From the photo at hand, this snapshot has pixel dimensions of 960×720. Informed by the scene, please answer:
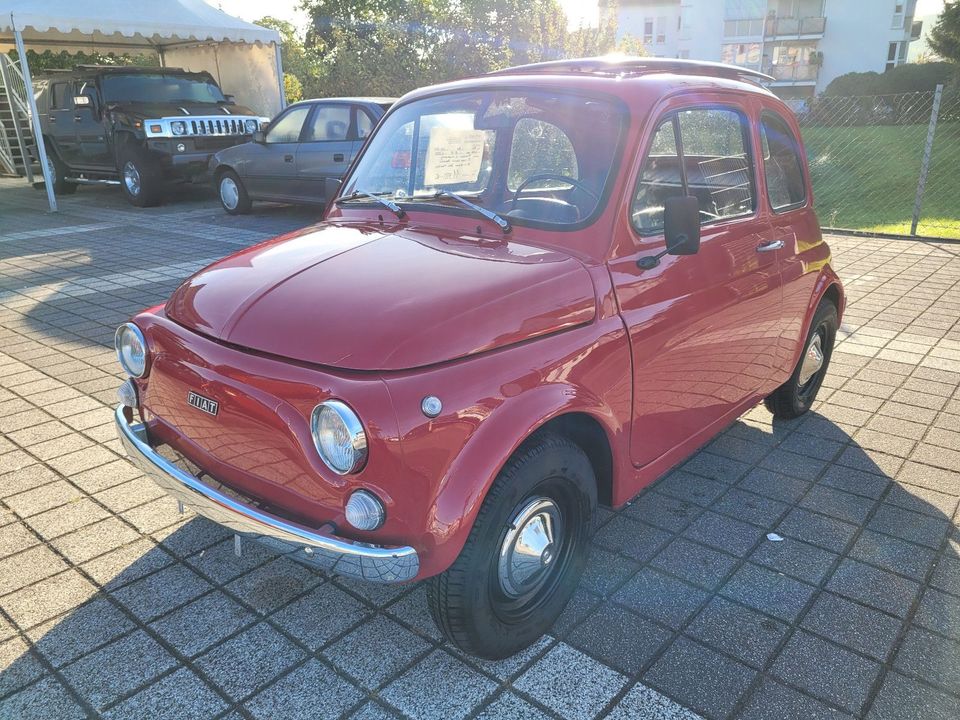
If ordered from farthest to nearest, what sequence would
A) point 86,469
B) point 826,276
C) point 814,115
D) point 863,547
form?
1. point 814,115
2. point 826,276
3. point 86,469
4. point 863,547

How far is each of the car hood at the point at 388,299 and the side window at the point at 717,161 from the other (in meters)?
0.93

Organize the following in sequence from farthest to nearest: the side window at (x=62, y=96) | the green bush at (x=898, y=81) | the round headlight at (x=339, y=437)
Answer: the green bush at (x=898, y=81), the side window at (x=62, y=96), the round headlight at (x=339, y=437)

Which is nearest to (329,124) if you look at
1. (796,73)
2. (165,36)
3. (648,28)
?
(165,36)

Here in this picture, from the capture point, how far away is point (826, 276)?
4375 millimetres

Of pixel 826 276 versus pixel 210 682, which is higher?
pixel 826 276

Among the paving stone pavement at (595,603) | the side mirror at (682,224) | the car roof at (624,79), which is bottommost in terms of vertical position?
the paving stone pavement at (595,603)

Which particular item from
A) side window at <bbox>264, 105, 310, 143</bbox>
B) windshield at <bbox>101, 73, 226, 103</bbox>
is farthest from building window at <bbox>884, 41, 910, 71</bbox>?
side window at <bbox>264, 105, 310, 143</bbox>

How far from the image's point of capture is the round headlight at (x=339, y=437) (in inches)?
84.2

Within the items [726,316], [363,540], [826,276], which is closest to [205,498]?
[363,540]

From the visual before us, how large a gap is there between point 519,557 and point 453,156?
1855mm

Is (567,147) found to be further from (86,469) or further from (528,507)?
(86,469)

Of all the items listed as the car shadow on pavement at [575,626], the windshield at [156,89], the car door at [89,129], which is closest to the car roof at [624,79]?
the car shadow on pavement at [575,626]

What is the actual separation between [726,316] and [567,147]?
3.53 ft

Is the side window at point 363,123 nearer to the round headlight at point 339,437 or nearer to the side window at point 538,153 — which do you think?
the side window at point 538,153
